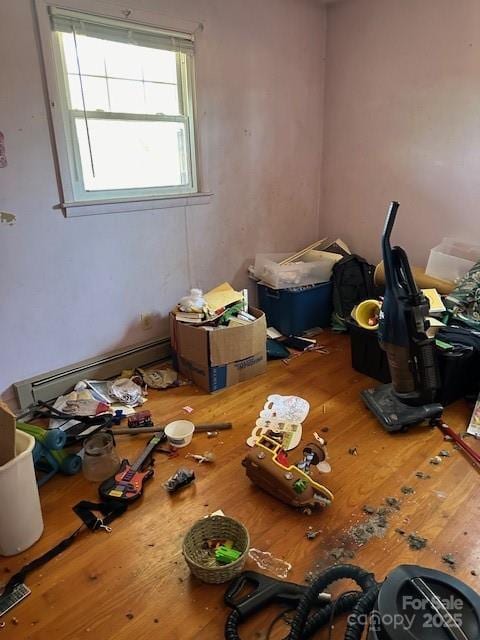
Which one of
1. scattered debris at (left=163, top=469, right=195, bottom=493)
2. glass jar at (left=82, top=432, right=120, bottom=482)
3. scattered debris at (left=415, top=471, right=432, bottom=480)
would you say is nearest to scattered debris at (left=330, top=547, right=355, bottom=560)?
scattered debris at (left=415, top=471, right=432, bottom=480)

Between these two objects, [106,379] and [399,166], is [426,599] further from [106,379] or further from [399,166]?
[399,166]

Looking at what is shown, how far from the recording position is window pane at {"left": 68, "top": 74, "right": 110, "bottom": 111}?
2.38 metres

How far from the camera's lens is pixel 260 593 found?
1451 mm

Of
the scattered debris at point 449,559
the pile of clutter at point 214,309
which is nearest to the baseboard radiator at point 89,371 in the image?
the pile of clutter at point 214,309

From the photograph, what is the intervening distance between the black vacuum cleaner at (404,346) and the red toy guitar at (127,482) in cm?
122

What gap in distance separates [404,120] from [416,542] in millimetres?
2732

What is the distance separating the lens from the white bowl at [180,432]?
2.21 meters

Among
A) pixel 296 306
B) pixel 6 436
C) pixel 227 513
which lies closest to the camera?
pixel 6 436

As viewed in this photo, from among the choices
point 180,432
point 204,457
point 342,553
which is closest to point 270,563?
point 342,553

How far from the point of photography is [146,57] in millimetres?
2641

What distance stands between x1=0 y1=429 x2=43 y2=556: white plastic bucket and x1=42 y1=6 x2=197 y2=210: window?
1438mm

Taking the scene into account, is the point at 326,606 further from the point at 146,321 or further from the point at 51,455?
the point at 146,321

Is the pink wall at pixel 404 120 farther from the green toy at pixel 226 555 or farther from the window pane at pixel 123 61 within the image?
the green toy at pixel 226 555

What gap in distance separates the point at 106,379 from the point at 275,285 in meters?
1.35
